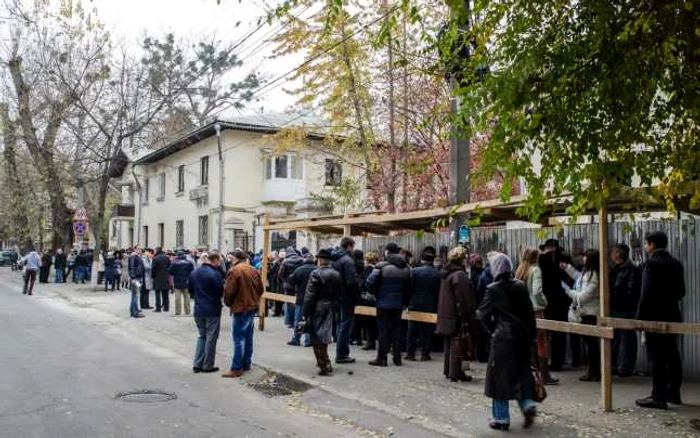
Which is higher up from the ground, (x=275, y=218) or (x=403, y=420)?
(x=275, y=218)

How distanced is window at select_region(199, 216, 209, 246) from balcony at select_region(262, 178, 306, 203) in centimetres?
387

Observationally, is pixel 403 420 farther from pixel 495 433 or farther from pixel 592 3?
pixel 592 3

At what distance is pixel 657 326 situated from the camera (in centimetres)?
744

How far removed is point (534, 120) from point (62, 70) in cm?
2543

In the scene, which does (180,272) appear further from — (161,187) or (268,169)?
(161,187)

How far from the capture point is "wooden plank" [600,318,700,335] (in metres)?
7.23

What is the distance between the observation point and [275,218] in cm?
3209

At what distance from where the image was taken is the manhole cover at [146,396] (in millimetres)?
8195

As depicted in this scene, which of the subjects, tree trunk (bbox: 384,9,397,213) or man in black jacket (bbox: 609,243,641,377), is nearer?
man in black jacket (bbox: 609,243,641,377)

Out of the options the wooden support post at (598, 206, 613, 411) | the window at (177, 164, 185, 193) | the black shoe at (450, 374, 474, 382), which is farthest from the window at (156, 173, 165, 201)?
the wooden support post at (598, 206, 613, 411)

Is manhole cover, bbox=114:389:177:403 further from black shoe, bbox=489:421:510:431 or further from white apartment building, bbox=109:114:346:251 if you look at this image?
white apartment building, bbox=109:114:346:251

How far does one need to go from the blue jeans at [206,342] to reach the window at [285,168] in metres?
22.6

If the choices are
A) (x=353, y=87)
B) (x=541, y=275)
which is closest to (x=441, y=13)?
(x=353, y=87)

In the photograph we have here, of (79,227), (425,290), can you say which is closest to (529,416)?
(425,290)
